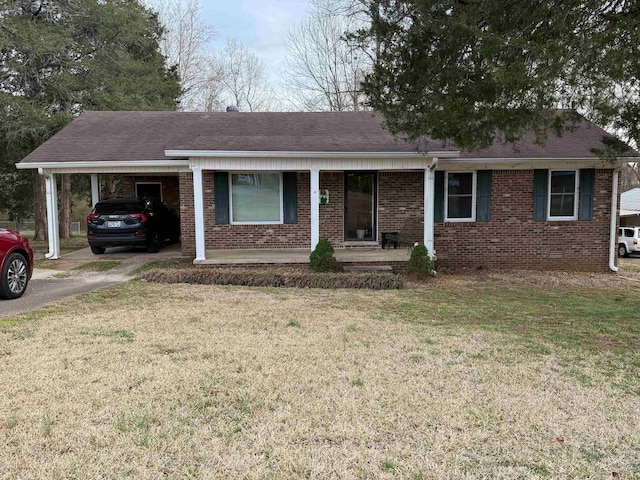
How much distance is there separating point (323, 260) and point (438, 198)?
12.1ft

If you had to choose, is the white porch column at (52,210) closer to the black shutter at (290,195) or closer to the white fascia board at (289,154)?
the white fascia board at (289,154)

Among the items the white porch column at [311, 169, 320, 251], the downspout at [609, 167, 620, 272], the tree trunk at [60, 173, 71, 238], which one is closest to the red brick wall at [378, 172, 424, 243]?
the white porch column at [311, 169, 320, 251]

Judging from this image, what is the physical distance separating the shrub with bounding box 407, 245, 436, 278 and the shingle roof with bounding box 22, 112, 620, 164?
2.16 metres

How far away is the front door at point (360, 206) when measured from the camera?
12070 millimetres

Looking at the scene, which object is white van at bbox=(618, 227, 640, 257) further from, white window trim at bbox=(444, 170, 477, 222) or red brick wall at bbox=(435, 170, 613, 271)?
white window trim at bbox=(444, 170, 477, 222)

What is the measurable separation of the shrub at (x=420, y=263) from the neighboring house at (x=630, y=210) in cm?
2780

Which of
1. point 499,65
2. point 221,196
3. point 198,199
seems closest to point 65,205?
point 221,196

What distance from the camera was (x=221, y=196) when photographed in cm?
1166

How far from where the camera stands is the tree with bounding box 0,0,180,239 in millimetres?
15289

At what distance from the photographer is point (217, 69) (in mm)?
29562

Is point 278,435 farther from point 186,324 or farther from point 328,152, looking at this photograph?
point 328,152

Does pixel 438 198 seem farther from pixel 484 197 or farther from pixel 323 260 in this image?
pixel 323 260

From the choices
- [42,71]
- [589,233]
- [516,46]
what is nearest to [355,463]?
[516,46]

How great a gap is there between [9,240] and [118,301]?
5.82 feet
